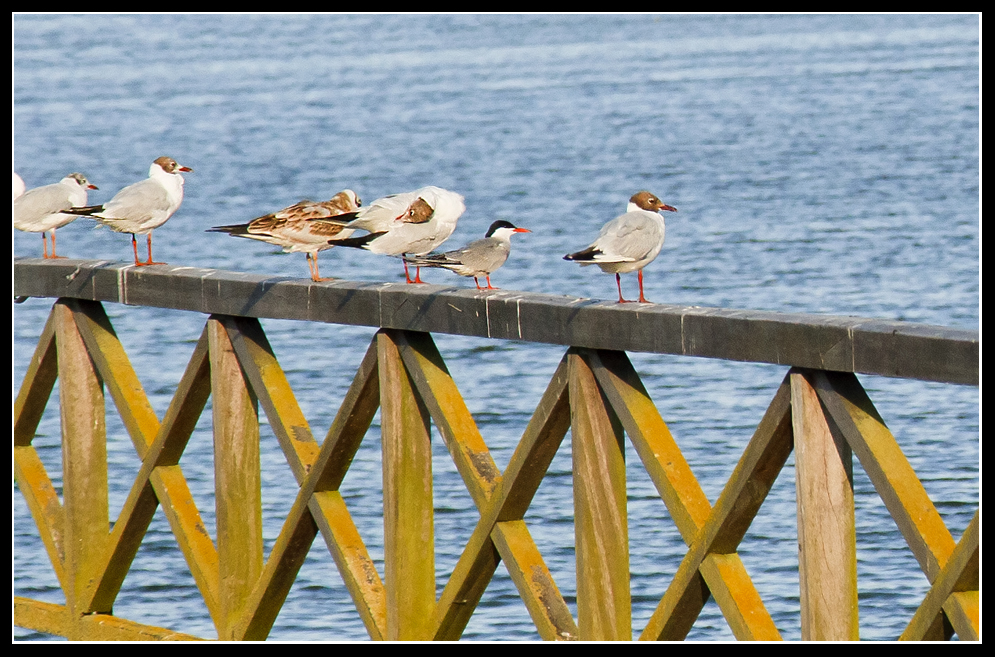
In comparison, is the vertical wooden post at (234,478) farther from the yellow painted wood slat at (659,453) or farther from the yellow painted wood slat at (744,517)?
the yellow painted wood slat at (744,517)

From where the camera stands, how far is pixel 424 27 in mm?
67062

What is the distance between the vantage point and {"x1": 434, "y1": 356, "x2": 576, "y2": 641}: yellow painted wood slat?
16.6ft

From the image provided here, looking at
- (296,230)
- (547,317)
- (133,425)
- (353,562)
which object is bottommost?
(353,562)

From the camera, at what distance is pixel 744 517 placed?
460 centimetres

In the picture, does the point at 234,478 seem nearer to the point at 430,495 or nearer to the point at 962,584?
the point at 430,495

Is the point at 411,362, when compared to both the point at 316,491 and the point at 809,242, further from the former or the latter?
the point at 809,242

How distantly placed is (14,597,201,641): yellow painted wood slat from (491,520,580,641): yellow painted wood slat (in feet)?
4.26

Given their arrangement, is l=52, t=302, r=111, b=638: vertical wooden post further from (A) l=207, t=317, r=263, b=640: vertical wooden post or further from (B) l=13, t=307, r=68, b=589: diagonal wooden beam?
(A) l=207, t=317, r=263, b=640: vertical wooden post

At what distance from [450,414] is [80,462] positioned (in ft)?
6.19

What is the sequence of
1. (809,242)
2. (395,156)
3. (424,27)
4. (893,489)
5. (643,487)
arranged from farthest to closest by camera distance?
(424,27) → (395,156) → (809,242) → (643,487) → (893,489)

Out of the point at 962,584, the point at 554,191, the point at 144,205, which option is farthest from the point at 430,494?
the point at 554,191

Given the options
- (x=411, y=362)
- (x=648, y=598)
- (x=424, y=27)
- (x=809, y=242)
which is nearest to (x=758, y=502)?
(x=411, y=362)

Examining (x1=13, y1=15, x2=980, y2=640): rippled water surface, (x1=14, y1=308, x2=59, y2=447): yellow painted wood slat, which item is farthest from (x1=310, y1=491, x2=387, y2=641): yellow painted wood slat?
(x1=13, y1=15, x2=980, y2=640): rippled water surface

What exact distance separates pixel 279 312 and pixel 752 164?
2421 cm
